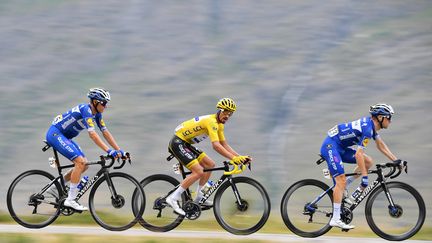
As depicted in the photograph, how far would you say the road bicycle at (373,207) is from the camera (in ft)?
31.0

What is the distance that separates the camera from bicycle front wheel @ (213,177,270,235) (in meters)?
9.59

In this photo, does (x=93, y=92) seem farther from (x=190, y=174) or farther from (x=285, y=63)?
(x=285, y=63)

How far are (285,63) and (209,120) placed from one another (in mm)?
8902

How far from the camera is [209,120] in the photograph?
32.2 ft

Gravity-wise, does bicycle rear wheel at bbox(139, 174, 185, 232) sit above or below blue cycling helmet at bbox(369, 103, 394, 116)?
below

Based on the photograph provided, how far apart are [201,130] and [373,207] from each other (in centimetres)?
236

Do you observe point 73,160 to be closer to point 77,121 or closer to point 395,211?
point 77,121

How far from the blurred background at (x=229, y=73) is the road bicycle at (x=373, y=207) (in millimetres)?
4050

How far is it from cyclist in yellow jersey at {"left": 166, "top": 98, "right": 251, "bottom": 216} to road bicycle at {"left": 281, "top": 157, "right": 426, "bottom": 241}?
1.02m

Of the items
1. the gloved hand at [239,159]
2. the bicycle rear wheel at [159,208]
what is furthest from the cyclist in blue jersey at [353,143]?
the bicycle rear wheel at [159,208]

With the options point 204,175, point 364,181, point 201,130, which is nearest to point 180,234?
point 204,175

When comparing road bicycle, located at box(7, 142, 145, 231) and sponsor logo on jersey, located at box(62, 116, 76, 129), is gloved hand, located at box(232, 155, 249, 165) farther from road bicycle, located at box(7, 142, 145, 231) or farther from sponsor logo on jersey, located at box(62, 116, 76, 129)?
sponsor logo on jersey, located at box(62, 116, 76, 129)

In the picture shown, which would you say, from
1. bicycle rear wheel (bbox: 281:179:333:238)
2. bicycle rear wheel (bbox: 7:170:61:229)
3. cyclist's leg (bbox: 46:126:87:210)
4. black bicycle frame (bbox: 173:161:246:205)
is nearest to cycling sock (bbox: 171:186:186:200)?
black bicycle frame (bbox: 173:161:246:205)

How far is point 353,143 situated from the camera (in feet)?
32.2
